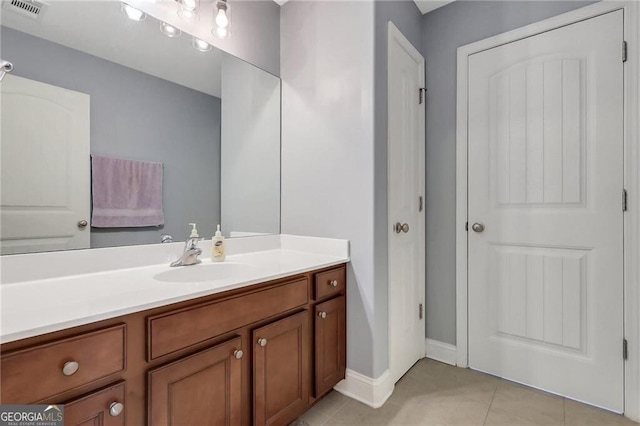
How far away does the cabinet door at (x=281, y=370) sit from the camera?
1190 mm

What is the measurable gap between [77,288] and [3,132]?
24.1 inches

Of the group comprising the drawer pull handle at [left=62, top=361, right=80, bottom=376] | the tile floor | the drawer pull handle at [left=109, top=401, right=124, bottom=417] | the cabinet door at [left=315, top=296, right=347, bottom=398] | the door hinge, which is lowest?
the tile floor

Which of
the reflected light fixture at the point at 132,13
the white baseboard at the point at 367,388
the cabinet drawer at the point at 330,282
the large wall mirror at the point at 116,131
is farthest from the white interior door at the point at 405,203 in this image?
the reflected light fixture at the point at 132,13

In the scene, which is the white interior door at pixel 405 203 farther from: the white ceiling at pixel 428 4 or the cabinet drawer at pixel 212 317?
the cabinet drawer at pixel 212 317

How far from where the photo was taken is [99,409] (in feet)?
2.59

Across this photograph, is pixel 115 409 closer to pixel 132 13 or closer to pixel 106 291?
pixel 106 291

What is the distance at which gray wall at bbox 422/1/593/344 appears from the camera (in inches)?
79.4

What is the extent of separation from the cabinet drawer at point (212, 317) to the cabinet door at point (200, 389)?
0.19 ft

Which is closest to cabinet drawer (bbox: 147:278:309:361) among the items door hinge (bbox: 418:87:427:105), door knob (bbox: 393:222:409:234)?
door knob (bbox: 393:222:409:234)

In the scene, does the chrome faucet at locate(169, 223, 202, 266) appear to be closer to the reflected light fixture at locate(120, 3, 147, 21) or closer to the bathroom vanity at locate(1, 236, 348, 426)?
the bathroom vanity at locate(1, 236, 348, 426)

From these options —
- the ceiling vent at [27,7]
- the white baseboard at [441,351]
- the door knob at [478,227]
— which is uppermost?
the ceiling vent at [27,7]

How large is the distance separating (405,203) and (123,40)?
5.60 feet

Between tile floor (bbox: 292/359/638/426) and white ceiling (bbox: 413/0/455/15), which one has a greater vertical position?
white ceiling (bbox: 413/0/455/15)

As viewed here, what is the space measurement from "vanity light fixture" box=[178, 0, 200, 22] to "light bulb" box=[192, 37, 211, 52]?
95mm
